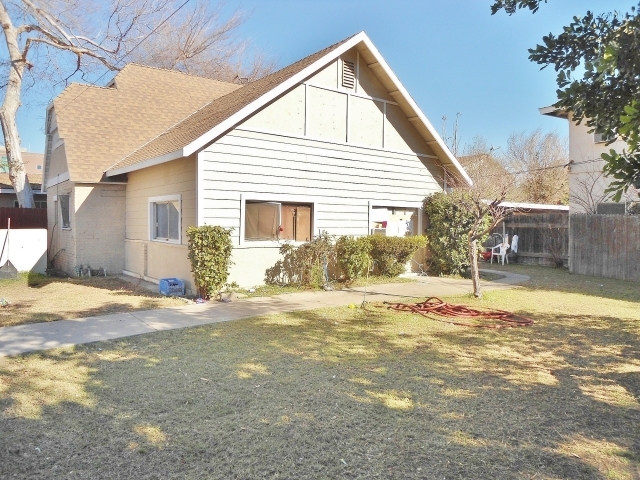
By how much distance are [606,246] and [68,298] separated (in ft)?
47.2

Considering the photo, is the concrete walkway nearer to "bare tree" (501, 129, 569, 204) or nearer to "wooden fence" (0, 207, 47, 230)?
"wooden fence" (0, 207, 47, 230)

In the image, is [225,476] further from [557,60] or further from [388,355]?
[557,60]

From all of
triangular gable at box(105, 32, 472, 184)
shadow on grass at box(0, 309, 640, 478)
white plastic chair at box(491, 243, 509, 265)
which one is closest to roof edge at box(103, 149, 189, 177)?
triangular gable at box(105, 32, 472, 184)

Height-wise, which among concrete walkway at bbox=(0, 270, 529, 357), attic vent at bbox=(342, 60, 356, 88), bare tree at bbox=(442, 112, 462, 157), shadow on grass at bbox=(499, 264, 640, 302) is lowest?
concrete walkway at bbox=(0, 270, 529, 357)

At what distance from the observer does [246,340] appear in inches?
252

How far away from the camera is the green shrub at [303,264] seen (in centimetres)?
1106

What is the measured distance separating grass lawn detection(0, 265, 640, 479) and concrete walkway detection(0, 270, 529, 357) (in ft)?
1.71

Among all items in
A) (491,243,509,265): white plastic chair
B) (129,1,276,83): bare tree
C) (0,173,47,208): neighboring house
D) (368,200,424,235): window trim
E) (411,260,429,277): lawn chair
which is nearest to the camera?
(368,200,424,235): window trim

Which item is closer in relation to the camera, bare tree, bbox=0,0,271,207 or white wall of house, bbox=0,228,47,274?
white wall of house, bbox=0,228,47,274

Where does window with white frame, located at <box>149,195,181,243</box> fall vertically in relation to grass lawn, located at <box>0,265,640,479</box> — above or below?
above

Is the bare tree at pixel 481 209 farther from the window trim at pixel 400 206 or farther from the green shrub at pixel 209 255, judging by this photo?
the green shrub at pixel 209 255

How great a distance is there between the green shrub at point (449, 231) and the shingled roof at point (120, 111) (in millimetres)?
8725

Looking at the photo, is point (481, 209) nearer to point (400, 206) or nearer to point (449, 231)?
point (449, 231)

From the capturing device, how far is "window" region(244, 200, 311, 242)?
35.3 ft
